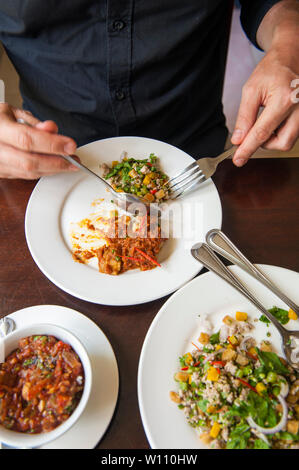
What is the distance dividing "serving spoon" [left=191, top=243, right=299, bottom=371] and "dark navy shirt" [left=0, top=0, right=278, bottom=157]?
91 cm

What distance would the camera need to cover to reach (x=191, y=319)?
1.29 meters

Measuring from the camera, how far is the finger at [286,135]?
158cm

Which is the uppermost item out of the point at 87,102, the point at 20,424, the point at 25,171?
the point at 87,102

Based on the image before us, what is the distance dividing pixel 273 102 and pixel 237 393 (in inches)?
47.3

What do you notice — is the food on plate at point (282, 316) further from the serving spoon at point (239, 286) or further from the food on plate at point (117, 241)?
the food on plate at point (117, 241)

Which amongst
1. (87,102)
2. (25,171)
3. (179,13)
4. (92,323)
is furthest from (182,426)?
(179,13)

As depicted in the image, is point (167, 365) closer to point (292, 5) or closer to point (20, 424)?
point (20, 424)

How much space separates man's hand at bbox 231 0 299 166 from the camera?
1522 millimetres

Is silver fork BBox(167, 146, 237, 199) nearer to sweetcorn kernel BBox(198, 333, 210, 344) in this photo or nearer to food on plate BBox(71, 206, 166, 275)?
food on plate BBox(71, 206, 166, 275)

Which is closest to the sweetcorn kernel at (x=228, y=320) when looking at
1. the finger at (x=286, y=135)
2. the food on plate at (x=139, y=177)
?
the food on plate at (x=139, y=177)

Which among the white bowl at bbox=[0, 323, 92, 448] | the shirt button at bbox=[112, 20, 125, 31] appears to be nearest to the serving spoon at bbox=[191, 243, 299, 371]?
the white bowl at bbox=[0, 323, 92, 448]

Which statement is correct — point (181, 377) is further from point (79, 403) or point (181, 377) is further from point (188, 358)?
point (79, 403)

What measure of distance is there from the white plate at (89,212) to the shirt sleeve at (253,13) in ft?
2.90

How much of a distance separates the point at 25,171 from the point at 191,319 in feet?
3.22
